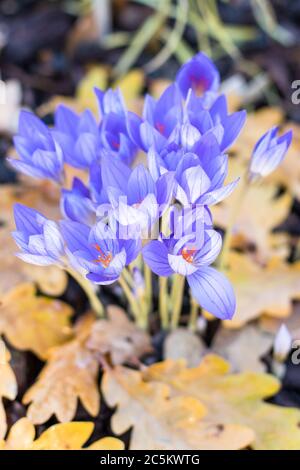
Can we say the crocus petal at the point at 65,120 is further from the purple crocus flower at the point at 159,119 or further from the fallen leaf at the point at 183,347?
the fallen leaf at the point at 183,347

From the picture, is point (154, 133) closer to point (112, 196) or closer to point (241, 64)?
point (112, 196)

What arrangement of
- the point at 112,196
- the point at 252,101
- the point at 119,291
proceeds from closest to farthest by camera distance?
1. the point at 112,196
2. the point at 119,291
3. the point at 252,101

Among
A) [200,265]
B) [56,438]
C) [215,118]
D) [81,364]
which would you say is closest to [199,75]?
[215,118]

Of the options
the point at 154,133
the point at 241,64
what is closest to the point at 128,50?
the point at 241,64

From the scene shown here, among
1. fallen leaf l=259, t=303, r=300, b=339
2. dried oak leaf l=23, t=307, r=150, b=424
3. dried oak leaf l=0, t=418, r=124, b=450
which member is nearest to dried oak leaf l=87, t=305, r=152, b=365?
dried oak leaf l=23, t=307, r=150, b=424

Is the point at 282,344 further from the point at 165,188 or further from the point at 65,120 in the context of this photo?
the point at 65,120

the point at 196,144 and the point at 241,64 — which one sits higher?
the point at 241,64
